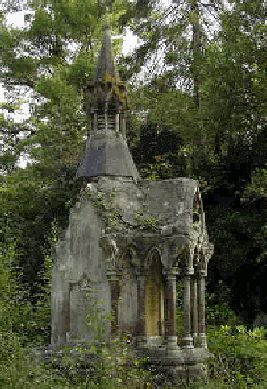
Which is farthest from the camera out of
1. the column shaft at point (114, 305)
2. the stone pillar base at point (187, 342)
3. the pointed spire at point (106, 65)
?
the pointed spire at point (106, 65)

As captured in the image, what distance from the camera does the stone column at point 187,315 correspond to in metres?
13.3

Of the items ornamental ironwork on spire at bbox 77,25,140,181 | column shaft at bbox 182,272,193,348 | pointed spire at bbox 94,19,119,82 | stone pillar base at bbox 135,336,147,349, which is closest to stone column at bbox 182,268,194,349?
column shaft at bbox 182,272,193,348

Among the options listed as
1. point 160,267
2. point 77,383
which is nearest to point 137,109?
point 160,267

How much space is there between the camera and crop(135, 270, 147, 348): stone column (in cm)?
1307

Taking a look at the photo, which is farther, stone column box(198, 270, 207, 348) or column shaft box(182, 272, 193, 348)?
stone column box(198, 270, 207, 348)

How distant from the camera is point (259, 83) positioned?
20500 millimetres

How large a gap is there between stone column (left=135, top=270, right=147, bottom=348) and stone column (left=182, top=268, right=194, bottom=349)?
0.79 metres

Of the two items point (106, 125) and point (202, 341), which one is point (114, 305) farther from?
point (106, 125)

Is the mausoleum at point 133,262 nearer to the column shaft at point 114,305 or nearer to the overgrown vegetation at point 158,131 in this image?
the column shaft at point 114,305

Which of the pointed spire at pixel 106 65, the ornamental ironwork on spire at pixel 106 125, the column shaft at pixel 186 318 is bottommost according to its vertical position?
the column shaft at pixel 186 318

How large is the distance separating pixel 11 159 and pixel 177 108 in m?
6.81

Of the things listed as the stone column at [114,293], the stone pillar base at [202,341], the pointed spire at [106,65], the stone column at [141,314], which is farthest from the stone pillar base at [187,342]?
the pointed spire at [106,65]

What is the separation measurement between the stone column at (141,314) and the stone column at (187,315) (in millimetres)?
793

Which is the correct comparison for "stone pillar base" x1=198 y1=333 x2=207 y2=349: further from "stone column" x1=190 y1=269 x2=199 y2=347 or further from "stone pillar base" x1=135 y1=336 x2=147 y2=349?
"stone pillar base" x1=135 y1=336 x2=147 y2=349
